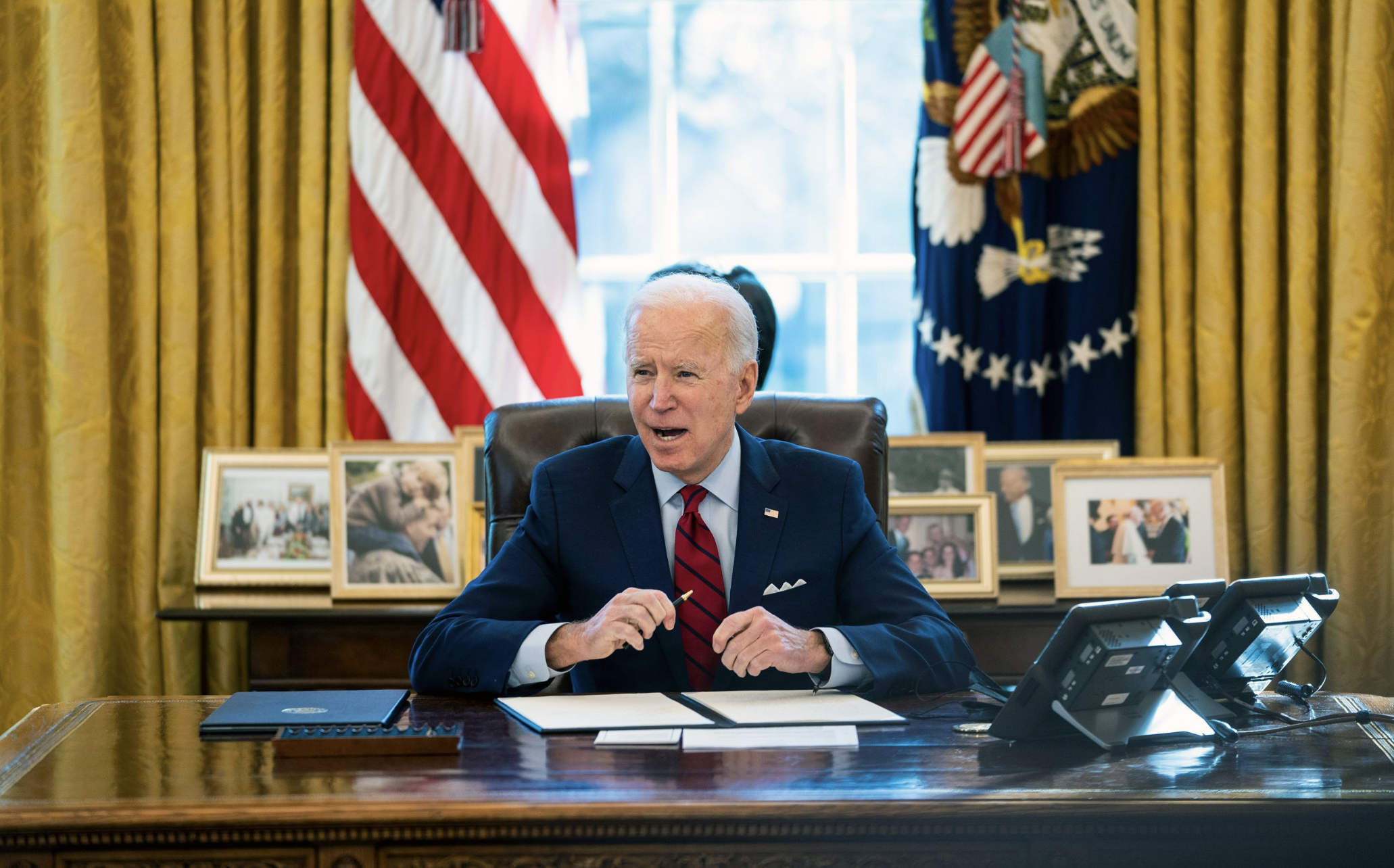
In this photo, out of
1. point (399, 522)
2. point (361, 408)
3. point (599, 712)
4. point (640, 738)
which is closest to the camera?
point (640, 738)

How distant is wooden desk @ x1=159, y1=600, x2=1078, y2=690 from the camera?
9.25 ft

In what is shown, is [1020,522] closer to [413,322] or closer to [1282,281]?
[1282,281]

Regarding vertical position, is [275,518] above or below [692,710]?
above

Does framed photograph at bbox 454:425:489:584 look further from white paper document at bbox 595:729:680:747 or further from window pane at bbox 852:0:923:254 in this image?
white paper document at bbox 595:729:680:747

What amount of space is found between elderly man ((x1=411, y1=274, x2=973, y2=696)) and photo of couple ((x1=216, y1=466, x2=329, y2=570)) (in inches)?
48.1

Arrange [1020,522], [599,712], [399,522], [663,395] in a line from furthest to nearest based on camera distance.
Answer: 1. [1020,522]
2. [399,522]
3. [663,395]
4. [599,712]

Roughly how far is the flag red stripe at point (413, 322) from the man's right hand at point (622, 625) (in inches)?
63.9

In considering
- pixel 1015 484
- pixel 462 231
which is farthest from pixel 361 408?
pixel 1015 484

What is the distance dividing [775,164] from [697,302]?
1650 mm

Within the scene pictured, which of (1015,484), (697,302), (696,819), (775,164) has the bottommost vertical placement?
(696,819)

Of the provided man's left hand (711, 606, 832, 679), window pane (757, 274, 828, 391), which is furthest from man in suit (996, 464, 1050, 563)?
man's left hand (711, 606, 832, 679)

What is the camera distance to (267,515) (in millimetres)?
3070

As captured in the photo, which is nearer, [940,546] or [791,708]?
[791,708]

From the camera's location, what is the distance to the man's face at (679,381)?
6.34 ft
